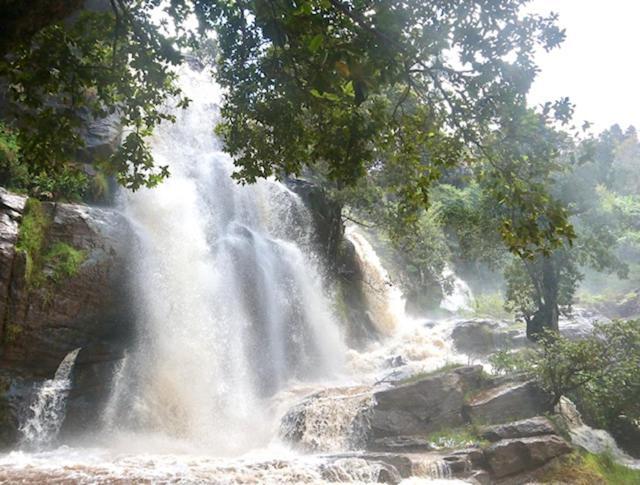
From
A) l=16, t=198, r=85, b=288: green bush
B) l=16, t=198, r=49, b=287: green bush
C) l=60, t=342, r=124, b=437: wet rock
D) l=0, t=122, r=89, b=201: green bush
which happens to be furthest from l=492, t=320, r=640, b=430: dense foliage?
Answer: l=0, t=122, r=89, b=201: green bush

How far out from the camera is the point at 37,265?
14062mm

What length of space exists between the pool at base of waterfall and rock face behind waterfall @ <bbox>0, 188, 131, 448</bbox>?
11.0 feet

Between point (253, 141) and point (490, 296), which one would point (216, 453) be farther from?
point (490, 296)

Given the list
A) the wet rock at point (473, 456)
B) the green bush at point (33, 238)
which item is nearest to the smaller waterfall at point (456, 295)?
the wet rock at point (473, 456)

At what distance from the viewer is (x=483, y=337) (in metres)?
23.7

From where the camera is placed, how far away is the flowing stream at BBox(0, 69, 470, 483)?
10.5 m

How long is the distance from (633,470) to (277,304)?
43.1 ft

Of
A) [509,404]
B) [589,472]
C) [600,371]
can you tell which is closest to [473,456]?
[589,472]

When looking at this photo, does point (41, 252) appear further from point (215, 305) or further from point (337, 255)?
point (337, 255)

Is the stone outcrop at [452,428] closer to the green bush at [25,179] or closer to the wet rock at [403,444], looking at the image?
the wet rock at [403,444]

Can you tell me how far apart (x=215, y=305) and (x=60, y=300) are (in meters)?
5.40

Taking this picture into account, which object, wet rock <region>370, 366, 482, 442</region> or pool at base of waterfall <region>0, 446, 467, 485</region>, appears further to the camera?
wet rock <region>370, 366, 482, 442</region>

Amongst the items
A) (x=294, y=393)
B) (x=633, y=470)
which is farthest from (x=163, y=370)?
(x=633, y=470)

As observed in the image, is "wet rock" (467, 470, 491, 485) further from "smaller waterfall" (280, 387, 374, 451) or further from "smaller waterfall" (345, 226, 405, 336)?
"smaller waterfall" (345, 226, 405, 336)
